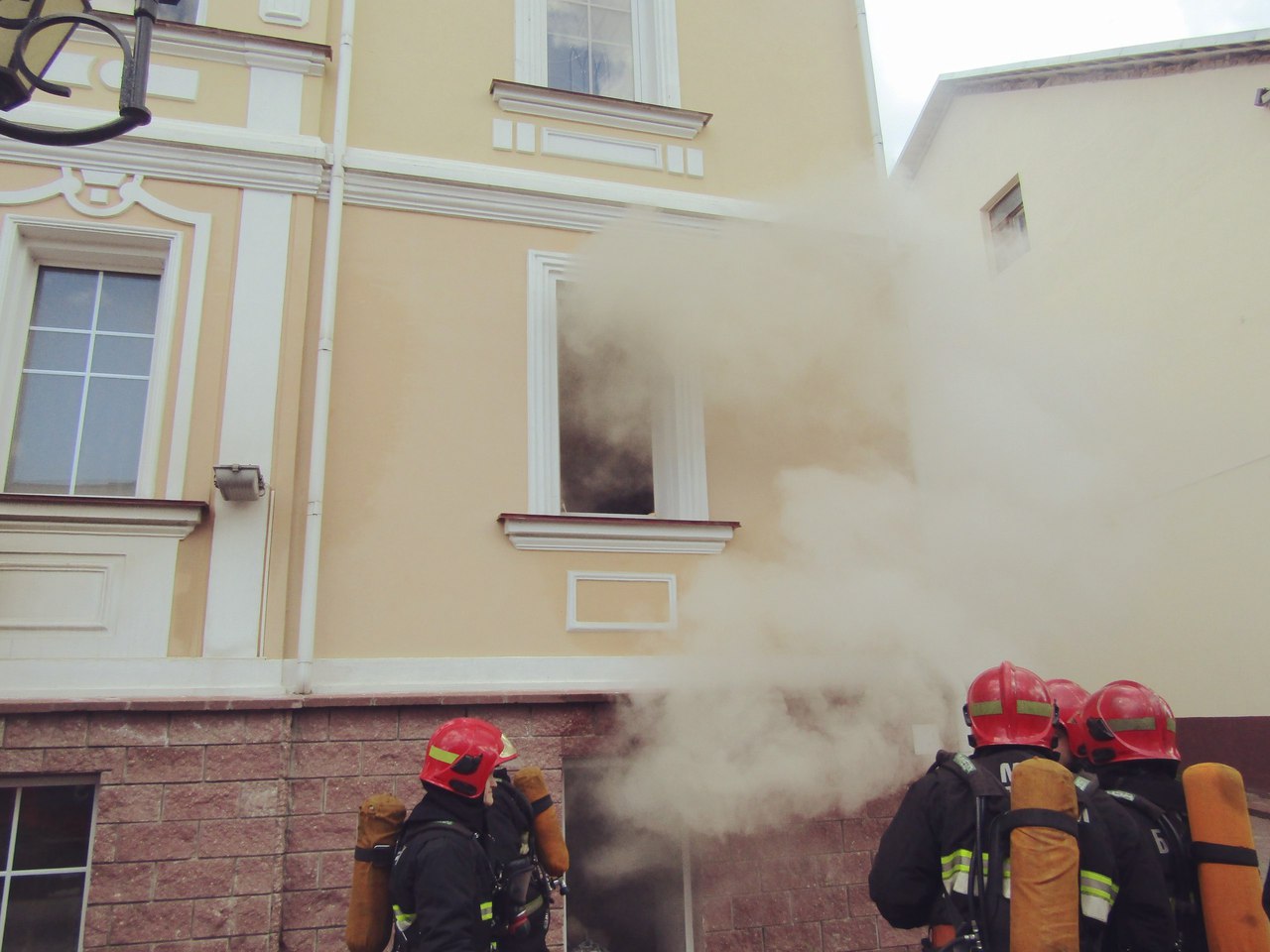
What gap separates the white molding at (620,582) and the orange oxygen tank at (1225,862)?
2887 millimetres

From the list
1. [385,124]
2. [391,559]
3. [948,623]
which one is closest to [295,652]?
[391,559]

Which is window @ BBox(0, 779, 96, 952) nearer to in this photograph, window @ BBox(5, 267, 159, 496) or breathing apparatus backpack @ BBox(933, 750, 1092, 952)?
window @ BBox(5, 267, 159, 496)

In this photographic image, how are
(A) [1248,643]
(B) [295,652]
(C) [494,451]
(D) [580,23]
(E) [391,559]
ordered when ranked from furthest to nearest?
(A) [1248,643], (D) [580,23], (C) [494,451], (E) [391,559], (B) [295,652]

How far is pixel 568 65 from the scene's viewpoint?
270 inches

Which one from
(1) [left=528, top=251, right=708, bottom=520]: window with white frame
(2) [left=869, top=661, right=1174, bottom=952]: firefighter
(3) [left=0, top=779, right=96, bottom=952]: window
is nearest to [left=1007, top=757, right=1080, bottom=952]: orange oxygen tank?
(2) [left=869, top=661, right=1174, bottom=952]: firefighter

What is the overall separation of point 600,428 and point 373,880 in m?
3.64

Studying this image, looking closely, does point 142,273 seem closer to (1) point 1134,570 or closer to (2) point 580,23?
(2) point 580,23

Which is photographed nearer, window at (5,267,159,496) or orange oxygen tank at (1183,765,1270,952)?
orange oxygen tank at (1183,765,1270,952)

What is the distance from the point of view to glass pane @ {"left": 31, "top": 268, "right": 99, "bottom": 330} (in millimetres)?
5332

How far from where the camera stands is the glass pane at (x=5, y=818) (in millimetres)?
4445

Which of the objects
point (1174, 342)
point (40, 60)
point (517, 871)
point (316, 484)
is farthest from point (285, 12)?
point (1174, 342)

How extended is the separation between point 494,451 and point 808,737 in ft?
7.91

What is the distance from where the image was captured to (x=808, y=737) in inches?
213

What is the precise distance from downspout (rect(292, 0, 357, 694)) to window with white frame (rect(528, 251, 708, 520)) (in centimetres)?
116
